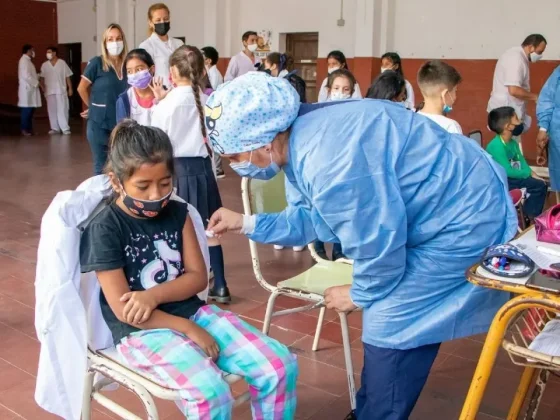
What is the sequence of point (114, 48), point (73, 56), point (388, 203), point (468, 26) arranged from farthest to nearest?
point (73, 56) < point (468, 26) < point (114, 48) < point (388, 203)

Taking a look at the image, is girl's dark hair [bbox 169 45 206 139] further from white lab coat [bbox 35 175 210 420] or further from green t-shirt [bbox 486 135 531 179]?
green t-shirt [bbox 486 135 531 179]

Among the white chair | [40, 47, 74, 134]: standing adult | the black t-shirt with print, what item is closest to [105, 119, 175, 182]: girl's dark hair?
the black t-shirt with print

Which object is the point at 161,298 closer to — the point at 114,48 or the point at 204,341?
the point at 204,341

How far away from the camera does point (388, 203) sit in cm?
126

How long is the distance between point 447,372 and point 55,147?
811 cm

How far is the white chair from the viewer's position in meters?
2.06

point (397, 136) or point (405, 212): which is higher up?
point (397, 136)

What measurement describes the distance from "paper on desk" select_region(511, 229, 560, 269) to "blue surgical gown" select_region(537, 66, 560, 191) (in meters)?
2.57

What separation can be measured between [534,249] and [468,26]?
7.76 m

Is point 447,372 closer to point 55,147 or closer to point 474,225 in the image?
point 474,225

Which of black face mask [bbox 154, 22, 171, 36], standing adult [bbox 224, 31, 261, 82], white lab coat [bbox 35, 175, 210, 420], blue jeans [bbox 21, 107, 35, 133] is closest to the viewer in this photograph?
white lab coat [bbox 35, 175, 210, 420]

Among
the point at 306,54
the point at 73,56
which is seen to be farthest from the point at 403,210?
the point at 73,56

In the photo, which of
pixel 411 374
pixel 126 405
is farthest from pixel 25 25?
pixel 411 374

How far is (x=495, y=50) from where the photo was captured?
8.38 meters
